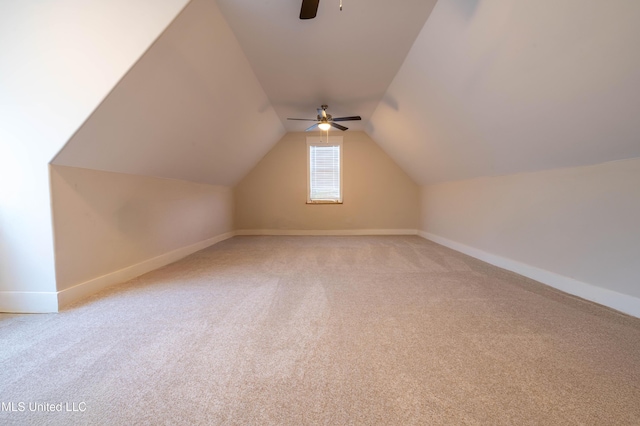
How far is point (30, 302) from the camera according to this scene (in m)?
1.91

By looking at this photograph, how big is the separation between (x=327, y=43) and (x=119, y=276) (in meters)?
3.33

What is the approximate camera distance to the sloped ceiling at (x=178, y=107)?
1.95 meters

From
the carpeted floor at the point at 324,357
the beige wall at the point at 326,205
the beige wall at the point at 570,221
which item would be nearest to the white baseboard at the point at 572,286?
the beige wall at the point at 570,221

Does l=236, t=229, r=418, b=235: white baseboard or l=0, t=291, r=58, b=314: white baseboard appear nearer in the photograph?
l=0, t=291, r=58, b=314: white baseboard

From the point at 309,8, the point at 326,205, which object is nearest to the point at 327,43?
the point at 309,8

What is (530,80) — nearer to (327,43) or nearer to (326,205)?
(327,43)

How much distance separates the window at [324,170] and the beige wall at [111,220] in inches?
112

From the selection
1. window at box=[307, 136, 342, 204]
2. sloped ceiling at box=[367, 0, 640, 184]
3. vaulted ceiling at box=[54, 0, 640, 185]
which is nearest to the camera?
sloped ceiling at box=[367, 0, 640, 184]

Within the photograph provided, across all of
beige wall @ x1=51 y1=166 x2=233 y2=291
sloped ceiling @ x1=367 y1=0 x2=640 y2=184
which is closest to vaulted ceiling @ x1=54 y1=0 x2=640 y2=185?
sloped ceiling @ x1=367 y1=0 x2=640 y2=184

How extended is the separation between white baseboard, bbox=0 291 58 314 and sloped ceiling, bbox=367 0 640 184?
4.01 meters

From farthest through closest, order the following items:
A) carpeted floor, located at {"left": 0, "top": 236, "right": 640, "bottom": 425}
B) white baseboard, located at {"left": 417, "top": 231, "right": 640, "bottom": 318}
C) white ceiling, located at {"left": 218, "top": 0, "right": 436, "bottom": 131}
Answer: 1. white ceiling, located at {"left": 218, "top": 0, "right": 436, "bottom": 131}
2. white baseboard, located at {"left": 417, "top": 231, "right": 640, "bottom": 318}
3. carpeted floor, located at {"left": 0, "top": 236, "right": 640, "bottom": 425}

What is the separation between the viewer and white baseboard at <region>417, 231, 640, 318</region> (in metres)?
1.84

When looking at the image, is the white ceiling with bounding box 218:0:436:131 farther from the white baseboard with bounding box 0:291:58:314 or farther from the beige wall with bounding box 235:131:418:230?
the white baseboard with bounding box 0:291:58:314

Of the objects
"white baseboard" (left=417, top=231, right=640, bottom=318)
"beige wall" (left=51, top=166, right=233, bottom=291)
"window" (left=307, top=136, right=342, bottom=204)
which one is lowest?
"white baseboard" (left=417, top=231, right=640, bottom=318)
